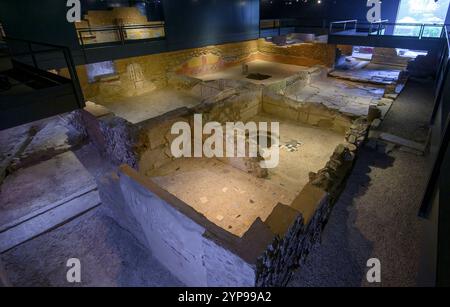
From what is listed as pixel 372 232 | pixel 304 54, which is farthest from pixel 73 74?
pixel 304 54

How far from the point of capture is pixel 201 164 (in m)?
7.16

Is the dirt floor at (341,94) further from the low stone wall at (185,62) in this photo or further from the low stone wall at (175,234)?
the low stone wall at (175,234)

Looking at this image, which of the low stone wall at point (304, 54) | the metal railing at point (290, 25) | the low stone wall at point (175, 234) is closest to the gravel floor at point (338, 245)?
the low stone wall at point (175, 234)

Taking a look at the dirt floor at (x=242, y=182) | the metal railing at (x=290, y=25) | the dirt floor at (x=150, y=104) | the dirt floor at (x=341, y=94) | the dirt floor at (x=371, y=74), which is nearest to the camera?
the dirt floor at (x=242, y=182)

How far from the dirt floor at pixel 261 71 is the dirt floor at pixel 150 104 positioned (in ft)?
9.27

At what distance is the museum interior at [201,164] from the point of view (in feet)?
9.49

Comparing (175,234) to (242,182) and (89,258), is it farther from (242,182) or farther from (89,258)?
(242,182)

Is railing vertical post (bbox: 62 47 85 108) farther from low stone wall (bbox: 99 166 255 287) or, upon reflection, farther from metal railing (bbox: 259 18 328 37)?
metal railing (bbox: 259 18 328 37)

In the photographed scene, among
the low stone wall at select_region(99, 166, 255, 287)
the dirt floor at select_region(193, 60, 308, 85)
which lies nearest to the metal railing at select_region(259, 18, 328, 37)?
the dirt floor at select_region(193, 60, 308, 85)

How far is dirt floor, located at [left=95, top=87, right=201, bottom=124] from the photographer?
9.41 metres

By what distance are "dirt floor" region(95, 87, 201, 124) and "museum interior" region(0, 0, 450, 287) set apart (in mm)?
118

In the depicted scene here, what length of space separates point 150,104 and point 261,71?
7.45 meters

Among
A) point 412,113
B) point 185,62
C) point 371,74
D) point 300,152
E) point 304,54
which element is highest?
point 185,62
